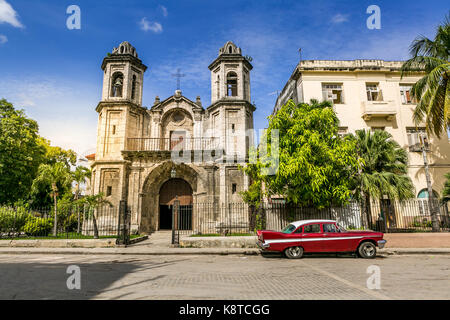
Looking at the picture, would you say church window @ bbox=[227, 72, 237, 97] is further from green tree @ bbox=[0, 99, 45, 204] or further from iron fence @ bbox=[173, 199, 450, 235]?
green tree @ bbox=[0, 99, 45, 204]

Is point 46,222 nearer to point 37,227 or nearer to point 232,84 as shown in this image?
point 37,227

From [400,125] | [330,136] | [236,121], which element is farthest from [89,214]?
[400,125]

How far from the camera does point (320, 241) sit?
9453 millimetres

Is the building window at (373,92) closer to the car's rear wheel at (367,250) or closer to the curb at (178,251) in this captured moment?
the curb at (178,251)

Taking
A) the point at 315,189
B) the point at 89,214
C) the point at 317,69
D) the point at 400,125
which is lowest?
the point at 89,214

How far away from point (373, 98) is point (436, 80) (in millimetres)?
7713

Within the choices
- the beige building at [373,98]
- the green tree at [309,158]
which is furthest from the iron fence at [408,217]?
the green tree at [309,158]

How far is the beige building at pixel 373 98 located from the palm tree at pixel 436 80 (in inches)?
192

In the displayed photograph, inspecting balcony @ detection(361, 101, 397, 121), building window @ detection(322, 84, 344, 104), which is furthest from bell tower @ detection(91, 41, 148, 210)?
balcony @ detection(361, 101, 397, 121)

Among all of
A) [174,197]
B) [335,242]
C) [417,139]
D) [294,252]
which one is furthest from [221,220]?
[417,139]

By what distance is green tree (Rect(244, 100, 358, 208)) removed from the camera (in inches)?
462
